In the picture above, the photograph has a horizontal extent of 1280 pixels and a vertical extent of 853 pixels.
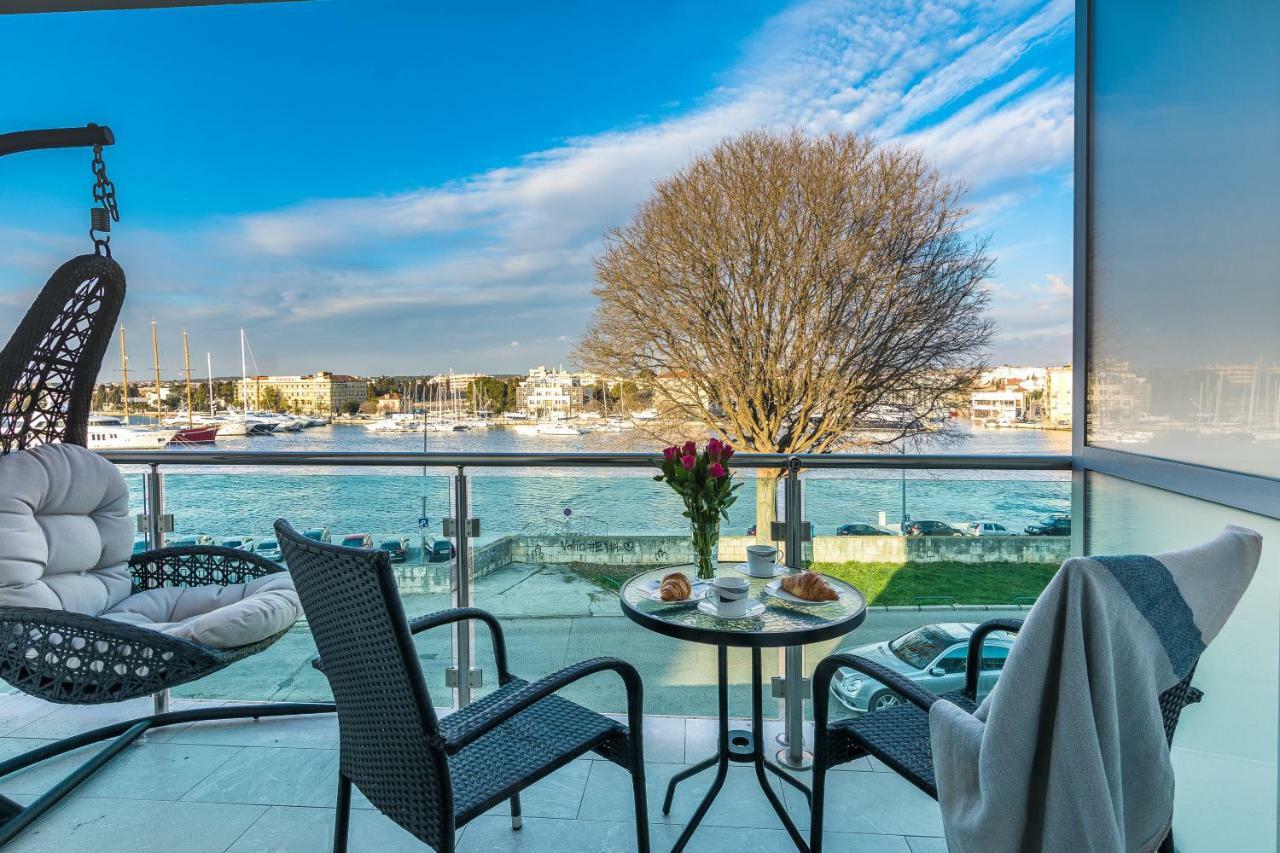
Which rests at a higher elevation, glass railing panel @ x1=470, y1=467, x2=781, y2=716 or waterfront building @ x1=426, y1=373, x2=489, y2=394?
waterfront building @ x1=426, y1=373, x2=489, y2=394

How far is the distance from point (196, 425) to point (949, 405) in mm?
12343

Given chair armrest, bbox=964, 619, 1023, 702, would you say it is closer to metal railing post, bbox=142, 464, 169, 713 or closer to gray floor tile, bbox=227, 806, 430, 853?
gray floor tile, bbox=227, 806, 430, 853

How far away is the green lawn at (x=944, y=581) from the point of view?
2459 millimetres

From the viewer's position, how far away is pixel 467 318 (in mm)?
14211

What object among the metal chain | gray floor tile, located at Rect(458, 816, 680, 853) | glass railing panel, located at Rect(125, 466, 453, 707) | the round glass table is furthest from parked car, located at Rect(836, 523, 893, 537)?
the metal chain

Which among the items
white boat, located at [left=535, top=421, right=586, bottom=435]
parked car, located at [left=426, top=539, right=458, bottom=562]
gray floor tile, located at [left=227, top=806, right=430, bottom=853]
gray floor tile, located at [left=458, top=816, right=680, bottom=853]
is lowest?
gray floor tile, located at [left=458, top=816, right=680, bottom=853]

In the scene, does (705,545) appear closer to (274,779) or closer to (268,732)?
(274,779)

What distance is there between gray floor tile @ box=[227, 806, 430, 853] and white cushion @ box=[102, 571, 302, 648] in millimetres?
557

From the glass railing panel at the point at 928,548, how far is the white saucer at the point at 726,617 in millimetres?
766

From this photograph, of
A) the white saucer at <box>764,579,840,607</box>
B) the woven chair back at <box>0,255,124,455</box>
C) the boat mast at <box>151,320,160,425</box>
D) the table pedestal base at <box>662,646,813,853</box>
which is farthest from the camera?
the boat mast at <box>151,320,160,425</box>

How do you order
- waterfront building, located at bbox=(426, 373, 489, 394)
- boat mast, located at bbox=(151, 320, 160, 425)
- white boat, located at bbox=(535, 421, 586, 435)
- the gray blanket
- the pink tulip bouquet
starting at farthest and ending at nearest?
waterfront building, located at bbox=(426, 373, 489, 394)
white boat, located at bbox=(535, 421, 586, 435)
boat mast, located at bbox=(151, 320, 160, 425)
the pink tulip bouquet
the gray blanket

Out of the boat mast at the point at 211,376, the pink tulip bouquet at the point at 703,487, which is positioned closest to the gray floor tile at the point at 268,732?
the pink tulip bouquet at the point at 703,487

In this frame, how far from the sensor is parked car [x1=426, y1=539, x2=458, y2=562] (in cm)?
279

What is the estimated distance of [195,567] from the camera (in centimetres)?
270
